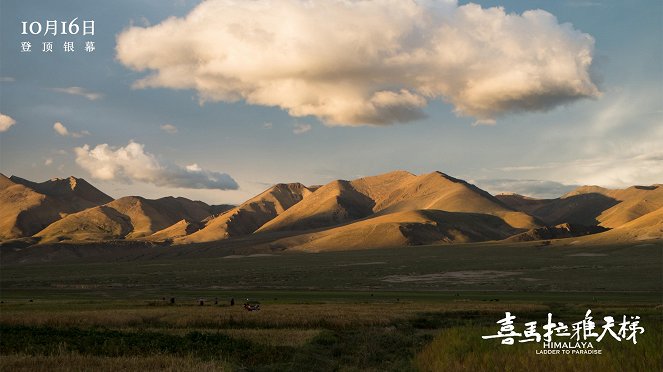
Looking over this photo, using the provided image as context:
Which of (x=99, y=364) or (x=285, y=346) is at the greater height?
(x=99, y=364)

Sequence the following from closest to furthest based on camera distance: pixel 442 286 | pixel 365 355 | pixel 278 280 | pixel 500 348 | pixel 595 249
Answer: pixel 500 348
pixel 365 355
pixel 442 286
pixel 278 280
pixel 595 249

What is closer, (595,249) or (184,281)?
(184,281)

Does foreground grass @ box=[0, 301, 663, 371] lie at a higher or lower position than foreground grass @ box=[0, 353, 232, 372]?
lower

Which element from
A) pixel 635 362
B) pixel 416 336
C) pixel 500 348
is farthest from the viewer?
pixel 416 336

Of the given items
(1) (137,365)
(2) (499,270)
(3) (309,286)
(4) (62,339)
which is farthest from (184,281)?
(1) (137,365)

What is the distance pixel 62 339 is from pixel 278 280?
9752 cm

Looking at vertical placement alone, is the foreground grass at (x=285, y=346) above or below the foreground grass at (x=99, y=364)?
below

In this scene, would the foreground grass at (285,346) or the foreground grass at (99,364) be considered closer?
the foreground grass at (99,364)

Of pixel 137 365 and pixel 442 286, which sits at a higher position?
pixel 137 365

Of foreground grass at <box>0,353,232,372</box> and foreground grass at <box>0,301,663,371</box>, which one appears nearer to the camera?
foreground grass at <box>0,353,232,372</box>

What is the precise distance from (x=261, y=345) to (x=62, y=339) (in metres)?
11.2

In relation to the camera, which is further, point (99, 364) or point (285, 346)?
point (285, 346)

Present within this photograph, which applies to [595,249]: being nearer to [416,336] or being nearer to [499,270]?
[499,270]

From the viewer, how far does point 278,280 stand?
128 m
